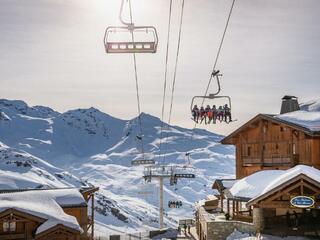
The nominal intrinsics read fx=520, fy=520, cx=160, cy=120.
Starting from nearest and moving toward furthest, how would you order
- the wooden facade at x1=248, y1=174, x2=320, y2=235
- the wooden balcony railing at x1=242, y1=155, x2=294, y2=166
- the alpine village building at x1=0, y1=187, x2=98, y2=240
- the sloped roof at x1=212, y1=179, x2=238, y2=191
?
the wooden facade at x1=248, y1=174, x2=320, y2=235, the alpine village building at x1=0, y1=187, x2=98, y2=240, the wooden balcony railing at x1=242, y1=155, x2=294, y2=166, the sloped roof at x1=212, y1=179, x2=238, y2=191

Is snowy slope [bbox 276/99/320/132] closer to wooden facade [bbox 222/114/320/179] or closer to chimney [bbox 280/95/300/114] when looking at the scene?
wooden facade [bbox 222/114/320/179]

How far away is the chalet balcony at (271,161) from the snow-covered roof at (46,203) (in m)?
13.1

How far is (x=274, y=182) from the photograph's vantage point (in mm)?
26359

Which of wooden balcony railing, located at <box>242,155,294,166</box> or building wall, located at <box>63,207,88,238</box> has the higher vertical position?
wooden balcony railing, located at <box>242,155,294,166</box>

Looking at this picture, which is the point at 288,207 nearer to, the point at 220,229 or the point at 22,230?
the point at 220,229

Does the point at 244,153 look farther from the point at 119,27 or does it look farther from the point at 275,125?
the point at 119,27

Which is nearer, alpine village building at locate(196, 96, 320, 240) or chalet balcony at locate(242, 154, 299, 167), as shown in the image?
alpine village building at locate(196, 96, 320, 240)

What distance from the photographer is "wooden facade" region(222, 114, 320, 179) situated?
34.6 m

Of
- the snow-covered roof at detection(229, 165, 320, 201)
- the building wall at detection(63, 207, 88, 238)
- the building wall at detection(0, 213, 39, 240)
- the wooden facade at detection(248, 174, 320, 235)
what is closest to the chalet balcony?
the snow-covered roof at detection(229, 165, 320, 201)

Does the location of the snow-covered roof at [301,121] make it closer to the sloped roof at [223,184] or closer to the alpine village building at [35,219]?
the sloped roof at [223,184]

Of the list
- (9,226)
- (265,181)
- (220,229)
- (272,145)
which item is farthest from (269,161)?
(9,226)

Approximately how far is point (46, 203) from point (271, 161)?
651 inches

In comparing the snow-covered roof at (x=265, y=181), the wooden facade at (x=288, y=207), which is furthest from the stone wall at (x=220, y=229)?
the wooden facade at (x=288, y=207)

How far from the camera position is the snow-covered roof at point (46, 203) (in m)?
34.5
